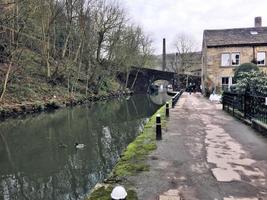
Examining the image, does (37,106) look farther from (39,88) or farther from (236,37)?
(236,37)

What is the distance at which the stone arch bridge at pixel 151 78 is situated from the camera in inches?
2124

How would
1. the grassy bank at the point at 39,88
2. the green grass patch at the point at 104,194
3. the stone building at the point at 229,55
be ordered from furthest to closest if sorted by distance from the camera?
the stone building at the point at 229,55 < the grassy bank at the point at 39,88 < the green grass patch at the point at 104,194

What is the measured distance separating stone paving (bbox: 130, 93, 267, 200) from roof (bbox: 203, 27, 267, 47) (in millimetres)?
23816

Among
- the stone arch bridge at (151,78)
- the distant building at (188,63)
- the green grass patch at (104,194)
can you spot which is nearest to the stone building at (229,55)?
the stone arch bridge at (151,78)

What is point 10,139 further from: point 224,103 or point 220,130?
point 224,103

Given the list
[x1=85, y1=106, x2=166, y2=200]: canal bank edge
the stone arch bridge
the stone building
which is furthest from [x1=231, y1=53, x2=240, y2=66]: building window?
[x1=85, y1=106, x2=166, y2=200]: canal bank edge

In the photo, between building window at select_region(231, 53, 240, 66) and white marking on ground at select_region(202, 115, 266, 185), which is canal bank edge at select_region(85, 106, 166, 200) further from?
building window at select_region(231, 53, 240, 66)

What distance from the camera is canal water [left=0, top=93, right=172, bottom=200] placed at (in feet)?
23.6

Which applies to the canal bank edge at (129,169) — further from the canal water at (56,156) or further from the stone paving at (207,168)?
the canal water at (56,156)

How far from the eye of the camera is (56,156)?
9.87 meters

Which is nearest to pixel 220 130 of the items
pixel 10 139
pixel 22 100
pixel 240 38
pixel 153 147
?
pixel 153 147

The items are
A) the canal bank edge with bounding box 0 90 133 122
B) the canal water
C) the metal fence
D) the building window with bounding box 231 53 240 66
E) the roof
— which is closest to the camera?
the canal water

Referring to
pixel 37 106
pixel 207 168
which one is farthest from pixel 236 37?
pixel 207 168

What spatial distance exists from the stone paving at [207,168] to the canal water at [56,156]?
213 centimetres
